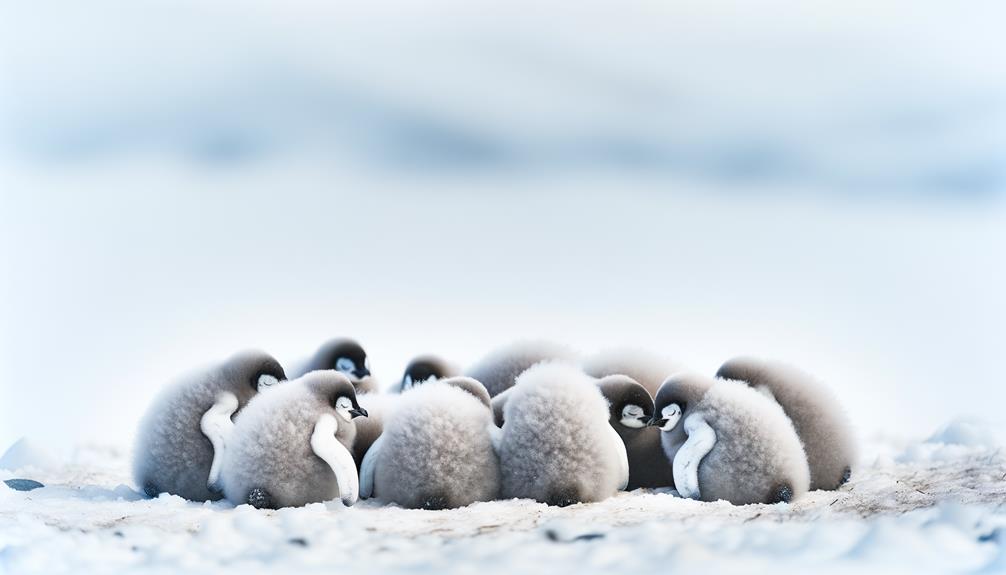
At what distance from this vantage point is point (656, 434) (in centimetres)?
420

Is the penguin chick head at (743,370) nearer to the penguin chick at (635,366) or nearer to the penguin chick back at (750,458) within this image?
the penguin chick at (635,366)

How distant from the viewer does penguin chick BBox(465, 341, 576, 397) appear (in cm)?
500

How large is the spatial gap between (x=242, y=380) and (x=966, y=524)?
283 centimetres

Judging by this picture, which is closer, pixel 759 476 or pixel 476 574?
pixel 476 574

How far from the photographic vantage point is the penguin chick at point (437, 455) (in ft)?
11.6

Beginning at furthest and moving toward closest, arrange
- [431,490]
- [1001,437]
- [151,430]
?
[1001,437]
[151,430]
[431,490]

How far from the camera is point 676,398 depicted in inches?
155

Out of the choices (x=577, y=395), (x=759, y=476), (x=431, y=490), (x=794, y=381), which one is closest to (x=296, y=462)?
(x=431, y=490)

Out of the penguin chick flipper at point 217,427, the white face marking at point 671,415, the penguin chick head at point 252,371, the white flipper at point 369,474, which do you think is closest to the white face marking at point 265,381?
the penguin chick head at point 252,371

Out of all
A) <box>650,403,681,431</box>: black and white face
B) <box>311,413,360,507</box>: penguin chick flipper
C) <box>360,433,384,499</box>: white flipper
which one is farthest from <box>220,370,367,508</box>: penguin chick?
<box>650,403,681,431</box>: black and white face

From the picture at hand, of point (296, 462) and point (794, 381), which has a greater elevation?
point (794, 381)

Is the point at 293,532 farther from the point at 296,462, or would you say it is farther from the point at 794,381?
the point at 794,381

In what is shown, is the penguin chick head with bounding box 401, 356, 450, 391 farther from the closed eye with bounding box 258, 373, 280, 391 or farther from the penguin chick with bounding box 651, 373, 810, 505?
the penguin chick with bounding box 651, 373, 810, 505

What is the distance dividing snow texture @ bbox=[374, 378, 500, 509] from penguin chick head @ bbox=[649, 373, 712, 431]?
28.7 inches
